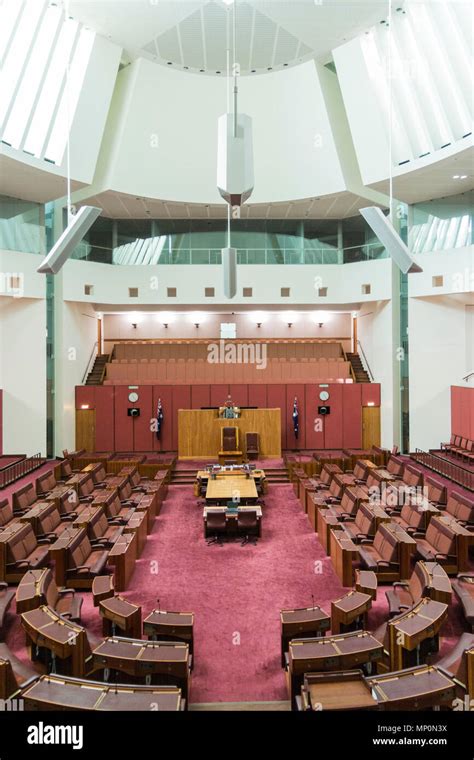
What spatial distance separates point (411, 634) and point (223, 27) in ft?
48.7

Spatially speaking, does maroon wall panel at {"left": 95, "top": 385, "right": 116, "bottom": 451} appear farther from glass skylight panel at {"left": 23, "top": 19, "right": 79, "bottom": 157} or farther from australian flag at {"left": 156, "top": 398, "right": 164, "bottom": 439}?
glass skylight panel at {"left": 23, "top": 19, "right": 79, "bottom": 157}

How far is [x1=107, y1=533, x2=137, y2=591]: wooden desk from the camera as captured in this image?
7582 millimetres

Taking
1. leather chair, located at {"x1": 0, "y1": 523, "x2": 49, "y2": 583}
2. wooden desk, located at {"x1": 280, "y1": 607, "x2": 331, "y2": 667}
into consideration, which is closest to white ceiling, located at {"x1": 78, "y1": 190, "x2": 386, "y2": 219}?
leather chair, located at {"x1": 0, "y1": 523, "x2": 49, "y2": 583}

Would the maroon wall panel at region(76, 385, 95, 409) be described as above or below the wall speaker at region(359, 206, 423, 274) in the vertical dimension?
below

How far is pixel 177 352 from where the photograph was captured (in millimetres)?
20875

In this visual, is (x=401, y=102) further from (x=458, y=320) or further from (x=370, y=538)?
(x=370, y=538)

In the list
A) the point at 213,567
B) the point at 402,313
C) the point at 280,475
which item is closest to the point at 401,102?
the point at 402,313

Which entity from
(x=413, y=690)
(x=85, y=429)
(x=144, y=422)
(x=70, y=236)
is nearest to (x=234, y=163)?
(x=70, y=236)

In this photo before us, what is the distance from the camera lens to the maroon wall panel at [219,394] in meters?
18.4

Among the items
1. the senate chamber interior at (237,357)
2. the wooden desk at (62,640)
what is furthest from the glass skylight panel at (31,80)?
the wooden desk at (62,640)

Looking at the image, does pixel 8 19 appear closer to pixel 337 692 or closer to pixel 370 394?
pixel 337 692

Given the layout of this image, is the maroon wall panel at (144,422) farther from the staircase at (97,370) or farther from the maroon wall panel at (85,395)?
the staircase at (97,370)

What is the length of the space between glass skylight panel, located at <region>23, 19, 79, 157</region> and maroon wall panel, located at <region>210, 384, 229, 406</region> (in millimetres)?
9520
